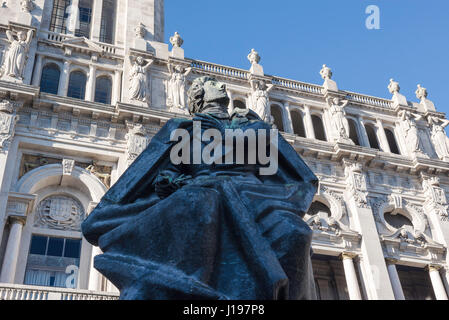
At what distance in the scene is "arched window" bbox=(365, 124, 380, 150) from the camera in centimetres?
2397

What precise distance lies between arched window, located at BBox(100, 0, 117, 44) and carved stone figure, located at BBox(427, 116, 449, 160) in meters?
15.2

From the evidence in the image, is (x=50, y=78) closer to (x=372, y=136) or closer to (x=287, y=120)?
(x=287, y=120)

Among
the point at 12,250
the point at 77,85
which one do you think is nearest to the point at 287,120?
the point at 77,85

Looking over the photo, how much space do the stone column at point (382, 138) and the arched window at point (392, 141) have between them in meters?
0.46

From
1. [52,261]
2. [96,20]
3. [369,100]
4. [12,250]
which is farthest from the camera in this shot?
[369,100]

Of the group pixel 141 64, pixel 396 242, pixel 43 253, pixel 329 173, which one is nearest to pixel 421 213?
pixel 396 242

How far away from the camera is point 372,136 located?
24422 millimetres

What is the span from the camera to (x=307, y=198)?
3619 millimetres

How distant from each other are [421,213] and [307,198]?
1944 centimetres

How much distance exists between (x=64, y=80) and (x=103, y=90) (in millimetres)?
1556

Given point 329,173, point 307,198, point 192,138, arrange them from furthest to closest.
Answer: point 329,173 < point 192,138 < point 307,198

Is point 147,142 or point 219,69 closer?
point 147,142

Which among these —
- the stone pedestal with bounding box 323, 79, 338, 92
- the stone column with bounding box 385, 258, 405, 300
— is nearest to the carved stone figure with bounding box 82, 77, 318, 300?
the stone column with bounding box 385, 258, 405, 300
